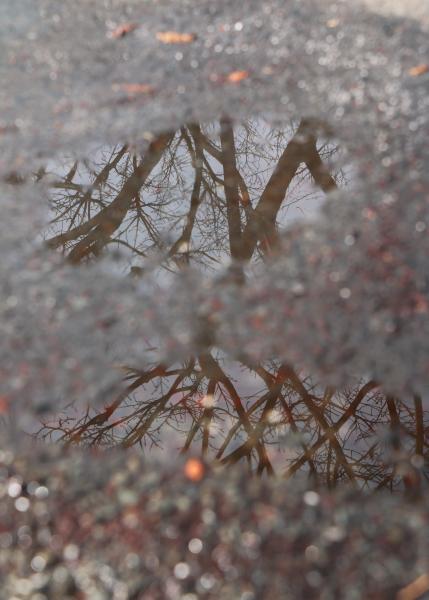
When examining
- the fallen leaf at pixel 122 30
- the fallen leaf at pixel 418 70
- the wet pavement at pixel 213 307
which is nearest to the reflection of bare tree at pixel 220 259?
the wet pavement at pixel 213 307

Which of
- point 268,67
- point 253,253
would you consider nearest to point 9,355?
point 253,253

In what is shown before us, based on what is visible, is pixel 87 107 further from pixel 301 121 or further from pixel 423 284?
pixel 423 284

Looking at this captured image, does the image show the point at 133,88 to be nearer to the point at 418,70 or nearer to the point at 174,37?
the point at 174,37

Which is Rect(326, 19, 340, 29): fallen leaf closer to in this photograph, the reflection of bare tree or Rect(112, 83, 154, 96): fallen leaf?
the reflection of bare tree

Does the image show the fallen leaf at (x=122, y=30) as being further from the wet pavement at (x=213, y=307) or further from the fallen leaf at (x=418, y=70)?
the fallen leaf at (x=418, y=70)

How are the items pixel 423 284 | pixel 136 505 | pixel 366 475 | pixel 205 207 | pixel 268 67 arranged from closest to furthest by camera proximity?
pixel 136 505
pixel 366 475
pixel 423 284
pixel 205 207
pixel 268 67

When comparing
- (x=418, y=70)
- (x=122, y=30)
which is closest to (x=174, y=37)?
(x=122, y=30)
